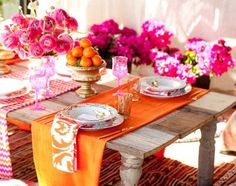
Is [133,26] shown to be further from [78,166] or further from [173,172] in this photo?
[78,166]

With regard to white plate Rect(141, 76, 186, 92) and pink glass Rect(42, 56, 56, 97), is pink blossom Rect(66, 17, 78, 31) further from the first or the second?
white plate Rect(141, 76, 186, 92)

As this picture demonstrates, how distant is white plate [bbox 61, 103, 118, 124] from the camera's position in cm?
191

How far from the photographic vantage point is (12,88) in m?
2.28

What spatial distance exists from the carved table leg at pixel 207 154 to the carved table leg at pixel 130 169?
63 cm

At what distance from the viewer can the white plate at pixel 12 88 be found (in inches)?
87.3

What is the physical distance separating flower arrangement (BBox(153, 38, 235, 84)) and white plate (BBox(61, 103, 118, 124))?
1740 mm

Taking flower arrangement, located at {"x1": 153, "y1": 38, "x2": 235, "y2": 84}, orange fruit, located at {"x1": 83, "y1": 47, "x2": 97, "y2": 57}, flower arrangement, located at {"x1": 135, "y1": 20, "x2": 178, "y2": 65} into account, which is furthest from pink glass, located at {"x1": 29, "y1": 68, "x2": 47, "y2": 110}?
flower arrangement, located at {"x1": 135, "y1": 20, "x2": 178, "y2": 65}

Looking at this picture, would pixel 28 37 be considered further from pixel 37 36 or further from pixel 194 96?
pixel 194 96

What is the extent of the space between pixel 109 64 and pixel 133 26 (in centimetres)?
58

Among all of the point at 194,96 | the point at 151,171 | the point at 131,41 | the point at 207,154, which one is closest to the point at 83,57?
the point at 194,96

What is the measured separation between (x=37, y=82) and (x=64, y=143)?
368mm

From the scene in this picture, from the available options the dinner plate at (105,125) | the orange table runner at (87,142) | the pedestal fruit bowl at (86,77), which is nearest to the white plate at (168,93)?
the orange table runner at (87,142)

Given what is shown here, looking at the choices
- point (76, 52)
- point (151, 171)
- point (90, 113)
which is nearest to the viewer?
point (90, 113)

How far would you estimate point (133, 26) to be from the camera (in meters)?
4.37
